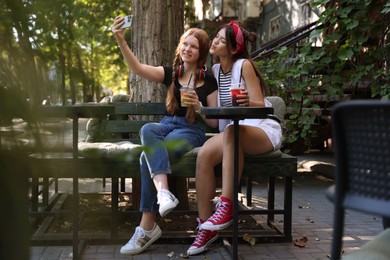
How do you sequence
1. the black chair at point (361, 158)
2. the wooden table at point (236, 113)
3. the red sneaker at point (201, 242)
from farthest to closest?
the red sneaker at point (201, 242) < the wooden table at point (236, 113) < the black chair at point (361, 158)

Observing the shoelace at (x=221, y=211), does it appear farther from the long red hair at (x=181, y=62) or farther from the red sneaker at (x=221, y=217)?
the long red hair at (x=181, y=62)

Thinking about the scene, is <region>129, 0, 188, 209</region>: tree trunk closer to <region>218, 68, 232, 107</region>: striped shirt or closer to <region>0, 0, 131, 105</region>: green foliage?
<region>218, 68, 232, 107</region>: striped shirt

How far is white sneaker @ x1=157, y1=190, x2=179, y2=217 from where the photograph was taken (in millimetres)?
3439

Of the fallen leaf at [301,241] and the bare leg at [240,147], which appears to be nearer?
the bare leg at [240,147]

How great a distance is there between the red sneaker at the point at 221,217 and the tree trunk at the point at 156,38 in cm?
125

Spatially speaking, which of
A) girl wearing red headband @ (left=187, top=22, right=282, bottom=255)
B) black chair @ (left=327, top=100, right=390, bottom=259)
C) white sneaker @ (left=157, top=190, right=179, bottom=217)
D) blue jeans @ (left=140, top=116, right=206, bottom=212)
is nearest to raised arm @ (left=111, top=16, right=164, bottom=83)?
blue jeans @ (left=140, top=116, right=206, bottom=212)

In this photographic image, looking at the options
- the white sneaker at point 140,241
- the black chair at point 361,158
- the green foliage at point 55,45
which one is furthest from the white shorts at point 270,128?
the green foliage at point 55,45

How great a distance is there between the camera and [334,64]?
23.4 ft

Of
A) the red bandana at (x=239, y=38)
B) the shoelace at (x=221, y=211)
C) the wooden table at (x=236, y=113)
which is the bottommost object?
the shoelace at (x=221, y=211)

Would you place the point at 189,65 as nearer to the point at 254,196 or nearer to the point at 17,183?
the point at 254,196

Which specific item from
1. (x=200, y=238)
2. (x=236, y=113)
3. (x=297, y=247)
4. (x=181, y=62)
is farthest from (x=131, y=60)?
(x=297, y=247)

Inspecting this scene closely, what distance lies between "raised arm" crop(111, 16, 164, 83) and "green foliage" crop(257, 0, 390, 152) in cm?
296

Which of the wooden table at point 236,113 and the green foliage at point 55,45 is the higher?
the green foliage at point 55,45

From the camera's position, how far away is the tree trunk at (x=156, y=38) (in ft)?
16.0
